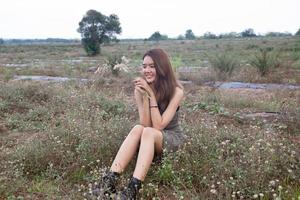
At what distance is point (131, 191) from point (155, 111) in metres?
0.93

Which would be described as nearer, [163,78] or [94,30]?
[163,78]

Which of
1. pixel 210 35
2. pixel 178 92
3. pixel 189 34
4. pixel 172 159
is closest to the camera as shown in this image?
pixel 172 159

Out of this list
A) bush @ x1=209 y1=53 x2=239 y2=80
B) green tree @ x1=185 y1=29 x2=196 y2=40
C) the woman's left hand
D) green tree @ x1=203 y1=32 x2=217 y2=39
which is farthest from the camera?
green tree @ x1=185 y1=29 x2=196 y2=40

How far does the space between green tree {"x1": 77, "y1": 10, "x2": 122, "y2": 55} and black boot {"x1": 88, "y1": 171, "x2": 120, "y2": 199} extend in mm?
28904

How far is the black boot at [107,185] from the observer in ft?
10.3

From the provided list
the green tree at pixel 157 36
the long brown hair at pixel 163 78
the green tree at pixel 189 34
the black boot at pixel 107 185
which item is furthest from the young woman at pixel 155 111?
the green tree at pixel 189 34

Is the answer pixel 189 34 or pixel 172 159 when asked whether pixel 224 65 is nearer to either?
pixel 172 159

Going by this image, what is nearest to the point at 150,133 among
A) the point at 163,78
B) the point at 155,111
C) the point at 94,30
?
the point at 155,111

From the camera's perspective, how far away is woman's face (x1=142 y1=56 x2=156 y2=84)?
392 cm

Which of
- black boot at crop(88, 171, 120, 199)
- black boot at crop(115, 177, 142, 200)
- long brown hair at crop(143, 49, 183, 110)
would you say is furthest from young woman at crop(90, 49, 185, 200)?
black boot at crop(115, 177, 142, 200)

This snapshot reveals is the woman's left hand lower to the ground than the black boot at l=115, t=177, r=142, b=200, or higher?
higher

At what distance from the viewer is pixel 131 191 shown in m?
3.17

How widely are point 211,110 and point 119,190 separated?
3650mm

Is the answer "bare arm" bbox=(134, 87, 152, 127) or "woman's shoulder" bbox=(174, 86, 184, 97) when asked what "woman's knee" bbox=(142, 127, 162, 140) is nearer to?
"bare arm" bbox=(134, 87, 152, 127)
